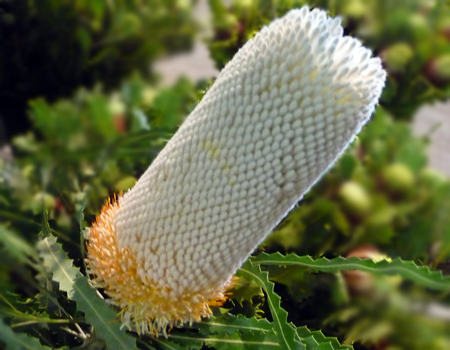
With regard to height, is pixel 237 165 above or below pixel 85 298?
above

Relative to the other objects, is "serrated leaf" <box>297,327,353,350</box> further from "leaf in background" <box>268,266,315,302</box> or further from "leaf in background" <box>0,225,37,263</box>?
"leaf in background" <box>0,225,37,263</box>

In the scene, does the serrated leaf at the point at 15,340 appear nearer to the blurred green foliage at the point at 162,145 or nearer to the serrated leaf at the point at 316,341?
the blurred green foliage at the point at 162,145

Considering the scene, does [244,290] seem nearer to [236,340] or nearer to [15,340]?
[236,340]

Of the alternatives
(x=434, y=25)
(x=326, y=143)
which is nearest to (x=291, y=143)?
(x=326, y=143)

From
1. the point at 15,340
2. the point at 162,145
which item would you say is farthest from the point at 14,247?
the point at 162,145

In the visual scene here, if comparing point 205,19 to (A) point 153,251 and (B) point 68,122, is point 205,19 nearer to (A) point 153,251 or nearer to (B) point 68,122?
(B) point 68,122

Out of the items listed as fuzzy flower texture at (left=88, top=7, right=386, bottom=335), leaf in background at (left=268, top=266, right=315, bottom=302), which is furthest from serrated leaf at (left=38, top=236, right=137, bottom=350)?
leaf in background at (left=268, top=266, right=315, bottom=302)

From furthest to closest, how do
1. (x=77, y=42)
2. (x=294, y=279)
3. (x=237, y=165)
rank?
(x=77, y=42) → (x=294, y=279) → (x=237, y=165)
